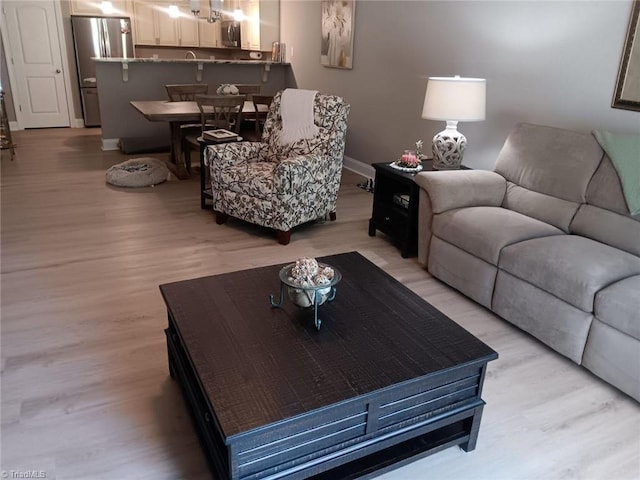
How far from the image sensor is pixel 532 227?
8.81 feet

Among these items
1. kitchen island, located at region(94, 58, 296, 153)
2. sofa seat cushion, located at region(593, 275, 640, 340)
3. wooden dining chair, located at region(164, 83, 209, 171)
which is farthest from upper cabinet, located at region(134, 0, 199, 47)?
sofa seat cushion, located at region(593, 275, 640, 340)

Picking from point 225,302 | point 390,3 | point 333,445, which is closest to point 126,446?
point 225,302

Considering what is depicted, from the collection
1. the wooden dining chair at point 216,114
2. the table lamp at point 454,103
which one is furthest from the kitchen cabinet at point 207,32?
the table lamp at point 454,103

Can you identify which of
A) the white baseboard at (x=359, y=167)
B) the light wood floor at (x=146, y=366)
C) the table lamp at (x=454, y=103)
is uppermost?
the table lamp at (x=454, y=103)

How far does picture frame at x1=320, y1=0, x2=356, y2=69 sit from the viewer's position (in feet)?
17.2

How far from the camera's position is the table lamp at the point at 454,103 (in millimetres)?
3221

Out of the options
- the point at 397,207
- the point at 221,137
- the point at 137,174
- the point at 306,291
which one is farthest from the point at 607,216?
the point at 137,174

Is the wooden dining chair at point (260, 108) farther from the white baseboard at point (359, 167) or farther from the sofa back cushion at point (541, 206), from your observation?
the sofa back cushion at point (541, 206)

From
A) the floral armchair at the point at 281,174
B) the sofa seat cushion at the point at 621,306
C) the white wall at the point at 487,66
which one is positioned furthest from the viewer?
the floral armchair at the point at 281,174

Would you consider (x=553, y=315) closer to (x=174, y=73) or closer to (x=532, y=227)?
(x=532, y=227)

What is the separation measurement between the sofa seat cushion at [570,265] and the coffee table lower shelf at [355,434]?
80 cm

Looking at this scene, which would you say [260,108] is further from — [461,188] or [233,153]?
[461,188]

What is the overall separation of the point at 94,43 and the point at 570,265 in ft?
23.9

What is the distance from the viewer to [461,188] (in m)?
3.02
